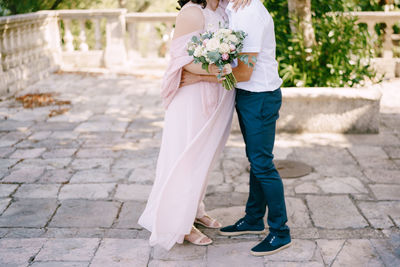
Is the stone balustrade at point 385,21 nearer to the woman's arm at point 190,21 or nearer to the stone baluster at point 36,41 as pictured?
the stone baluster at point 36,41

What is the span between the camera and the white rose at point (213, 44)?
2939mm

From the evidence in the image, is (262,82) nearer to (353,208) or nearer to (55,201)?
(353,208)

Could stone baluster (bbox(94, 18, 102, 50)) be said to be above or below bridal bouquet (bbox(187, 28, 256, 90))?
below

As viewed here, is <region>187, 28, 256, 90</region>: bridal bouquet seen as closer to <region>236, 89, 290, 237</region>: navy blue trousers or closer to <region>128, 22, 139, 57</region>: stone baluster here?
<region>236, 89, 290, 237</region>: navy blue trousers

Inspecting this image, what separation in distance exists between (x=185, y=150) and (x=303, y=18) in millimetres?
4100

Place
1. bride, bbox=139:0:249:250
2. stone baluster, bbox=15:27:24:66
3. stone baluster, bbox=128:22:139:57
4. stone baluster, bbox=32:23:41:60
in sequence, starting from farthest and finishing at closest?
1. stone baluster, bbox=128:22:139:57
2. stone baluster, bbox=32:23:41:60
3. stone baluster, bbox=15:27:24:66
4. bride, bbox=139:0:249:250

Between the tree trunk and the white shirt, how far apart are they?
3743mm

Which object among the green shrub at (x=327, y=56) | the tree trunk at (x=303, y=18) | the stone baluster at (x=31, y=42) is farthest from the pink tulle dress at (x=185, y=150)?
the stone baluster at (x=31, y=42)

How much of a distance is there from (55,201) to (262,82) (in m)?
2.42

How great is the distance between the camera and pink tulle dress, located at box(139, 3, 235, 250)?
11.4ft

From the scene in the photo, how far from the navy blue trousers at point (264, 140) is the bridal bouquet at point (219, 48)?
11.3 inches

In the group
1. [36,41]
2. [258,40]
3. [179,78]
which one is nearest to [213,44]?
[258,40]

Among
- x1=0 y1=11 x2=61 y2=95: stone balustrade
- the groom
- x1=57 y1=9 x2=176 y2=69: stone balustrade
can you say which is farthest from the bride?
x1=57 y1=9 x2=176 y2=69: stone balustrade

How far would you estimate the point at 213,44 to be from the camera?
9.68 feet
